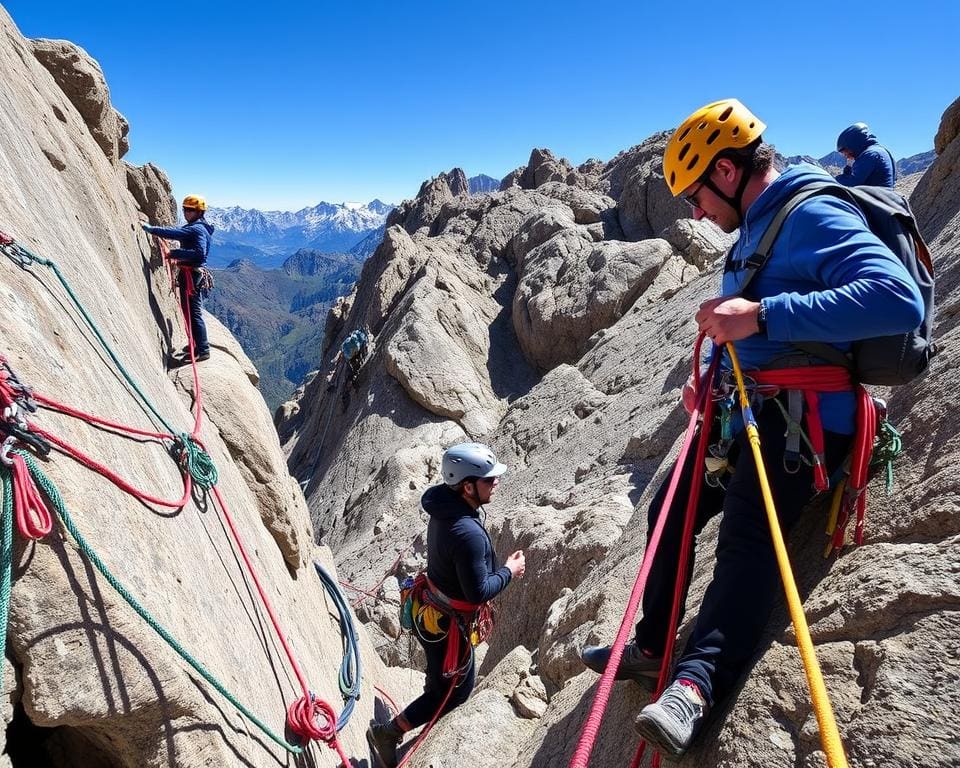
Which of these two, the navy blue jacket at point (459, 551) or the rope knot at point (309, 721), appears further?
the navy blue jacket at point (459, 551)

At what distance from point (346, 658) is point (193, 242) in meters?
8.47

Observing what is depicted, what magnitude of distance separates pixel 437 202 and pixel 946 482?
201 ft

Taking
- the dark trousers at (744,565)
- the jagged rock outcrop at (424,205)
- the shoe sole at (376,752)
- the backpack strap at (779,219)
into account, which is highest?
the jagged rock outcrop at (424,205)

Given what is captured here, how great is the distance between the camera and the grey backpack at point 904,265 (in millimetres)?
2795

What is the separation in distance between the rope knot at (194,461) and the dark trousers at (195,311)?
701 cm

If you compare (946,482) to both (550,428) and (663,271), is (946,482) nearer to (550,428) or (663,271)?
(550,428)

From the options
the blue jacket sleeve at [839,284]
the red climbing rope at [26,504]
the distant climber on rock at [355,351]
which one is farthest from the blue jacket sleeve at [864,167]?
the distant climber on rock at [355,351]

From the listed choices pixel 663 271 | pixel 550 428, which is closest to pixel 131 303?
pixel 550 428

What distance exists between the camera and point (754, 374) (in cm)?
319

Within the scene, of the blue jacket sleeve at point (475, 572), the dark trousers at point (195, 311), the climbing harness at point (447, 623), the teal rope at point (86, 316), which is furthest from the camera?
the dark trousers at point (195, 311)

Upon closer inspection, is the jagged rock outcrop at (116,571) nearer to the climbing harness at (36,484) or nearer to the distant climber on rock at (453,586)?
the climbing harness at (36,484)

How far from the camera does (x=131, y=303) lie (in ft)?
27.8

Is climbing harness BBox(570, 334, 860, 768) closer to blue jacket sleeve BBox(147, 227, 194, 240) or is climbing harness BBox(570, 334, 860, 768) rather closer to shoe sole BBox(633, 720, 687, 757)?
shoe sole BBox(633, 720, 687, 757)

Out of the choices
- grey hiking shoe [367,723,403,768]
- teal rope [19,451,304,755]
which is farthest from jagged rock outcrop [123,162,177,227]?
teal rope [19,451,304,755]
